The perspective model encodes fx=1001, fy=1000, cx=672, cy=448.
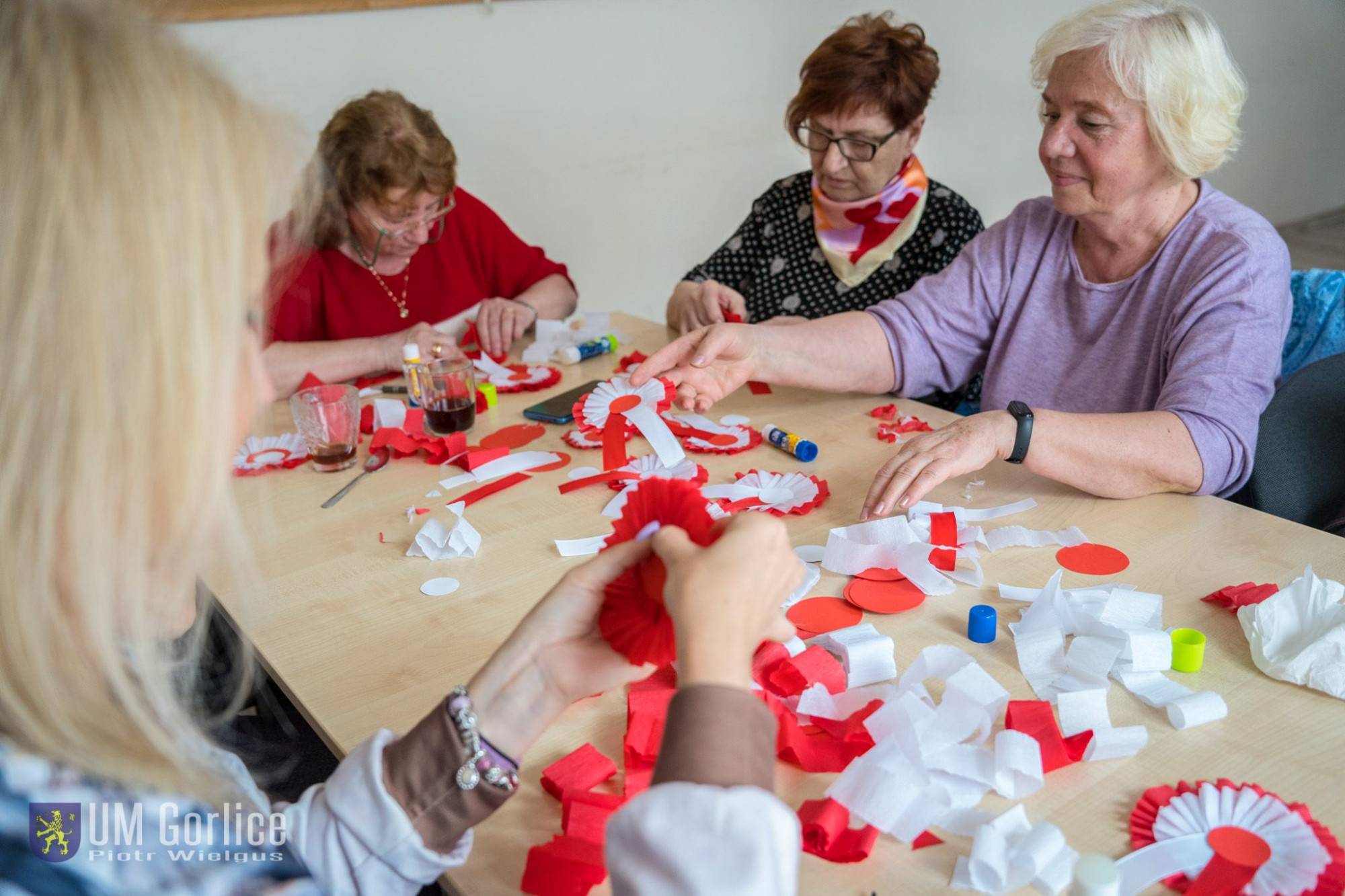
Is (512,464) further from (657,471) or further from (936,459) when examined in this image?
(936,459)

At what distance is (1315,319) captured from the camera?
1938 millimetres

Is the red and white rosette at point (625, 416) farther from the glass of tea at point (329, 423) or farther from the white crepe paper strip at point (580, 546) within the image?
the glass of tea at point (329, 423)

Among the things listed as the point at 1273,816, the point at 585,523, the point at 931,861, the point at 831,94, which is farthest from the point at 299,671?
the point at 831,94

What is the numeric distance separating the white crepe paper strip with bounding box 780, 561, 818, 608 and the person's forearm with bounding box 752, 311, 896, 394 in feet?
2.20

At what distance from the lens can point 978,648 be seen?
47.6 inches

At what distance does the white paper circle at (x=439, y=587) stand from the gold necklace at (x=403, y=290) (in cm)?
142

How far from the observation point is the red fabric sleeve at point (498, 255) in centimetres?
280

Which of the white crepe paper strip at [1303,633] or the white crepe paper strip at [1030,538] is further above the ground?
the white crepe paper strip at [1303,633]

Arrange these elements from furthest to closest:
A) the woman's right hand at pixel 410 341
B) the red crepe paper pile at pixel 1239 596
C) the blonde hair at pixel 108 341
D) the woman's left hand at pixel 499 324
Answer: the woman's left hand at pixel 499 324 → the woman's right hand at pixel 410 341 → the red crepe paper pile at pixel 1239 596 → the blonde hair at pixel 108 341

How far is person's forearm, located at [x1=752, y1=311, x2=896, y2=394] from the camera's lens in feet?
6.55

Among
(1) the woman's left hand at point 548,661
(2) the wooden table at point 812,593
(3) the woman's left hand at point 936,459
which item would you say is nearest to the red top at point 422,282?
(2) the wooden table at point 812,593

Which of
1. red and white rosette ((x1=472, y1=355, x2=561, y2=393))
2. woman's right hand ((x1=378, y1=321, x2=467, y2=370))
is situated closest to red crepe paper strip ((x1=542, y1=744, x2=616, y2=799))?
red and white rosette ((x1=472, y1=355, x2=561, y2=393))

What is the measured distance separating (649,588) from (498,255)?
80.8 inches

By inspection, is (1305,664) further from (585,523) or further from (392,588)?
(392,588)
